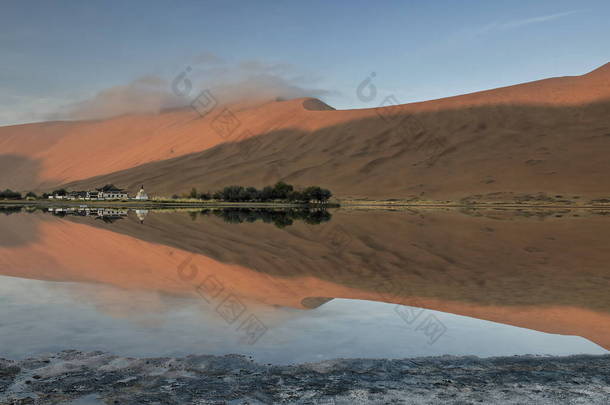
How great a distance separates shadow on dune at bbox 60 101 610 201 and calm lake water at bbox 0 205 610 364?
10054 centimetres

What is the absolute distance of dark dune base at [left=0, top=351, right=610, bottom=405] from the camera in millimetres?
7477

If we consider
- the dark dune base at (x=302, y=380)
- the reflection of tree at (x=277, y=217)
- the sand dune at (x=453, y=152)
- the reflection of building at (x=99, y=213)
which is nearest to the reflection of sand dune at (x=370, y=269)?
the dark dune base at (x=302, y=380)

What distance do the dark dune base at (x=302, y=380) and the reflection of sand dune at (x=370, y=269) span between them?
10.2 feet

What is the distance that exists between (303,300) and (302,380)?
6773 mm

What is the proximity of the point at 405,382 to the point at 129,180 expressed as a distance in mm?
200334

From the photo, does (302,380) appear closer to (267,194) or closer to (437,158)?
(267,194)

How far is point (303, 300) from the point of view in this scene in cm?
1496

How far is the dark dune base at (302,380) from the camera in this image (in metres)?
7.48

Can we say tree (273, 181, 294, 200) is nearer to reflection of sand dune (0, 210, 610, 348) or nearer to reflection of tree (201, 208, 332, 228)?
reflection of tree (201, 208, 332, 228)

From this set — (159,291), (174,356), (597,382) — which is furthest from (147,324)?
(597,382)

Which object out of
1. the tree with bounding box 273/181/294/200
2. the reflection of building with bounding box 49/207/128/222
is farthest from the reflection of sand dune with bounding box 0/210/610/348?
the tree with bounding box 273/181/294/200

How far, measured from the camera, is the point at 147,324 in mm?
11961

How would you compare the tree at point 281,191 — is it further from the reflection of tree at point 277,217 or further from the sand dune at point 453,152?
the reflection of tree at point 277,217

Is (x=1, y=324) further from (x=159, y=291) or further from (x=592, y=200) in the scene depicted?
(x=592, y=200)
